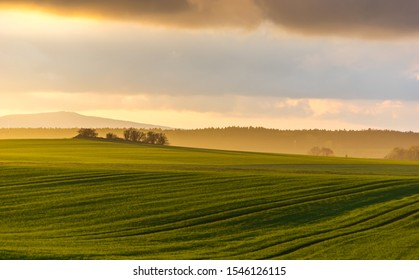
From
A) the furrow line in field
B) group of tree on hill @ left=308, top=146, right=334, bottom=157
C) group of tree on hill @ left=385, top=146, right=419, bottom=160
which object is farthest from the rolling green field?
group of tree on hill @ left=308, top=146, right=334, bottom=157

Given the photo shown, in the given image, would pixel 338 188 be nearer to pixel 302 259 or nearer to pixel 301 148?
pixel 302 259

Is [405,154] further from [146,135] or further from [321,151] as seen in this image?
[146,135]

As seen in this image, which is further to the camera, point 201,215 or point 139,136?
point 139,136

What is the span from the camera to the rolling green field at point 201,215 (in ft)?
97.5

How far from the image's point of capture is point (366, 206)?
40.5 m

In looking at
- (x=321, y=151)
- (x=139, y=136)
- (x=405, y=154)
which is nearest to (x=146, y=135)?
(x=139, y=136)

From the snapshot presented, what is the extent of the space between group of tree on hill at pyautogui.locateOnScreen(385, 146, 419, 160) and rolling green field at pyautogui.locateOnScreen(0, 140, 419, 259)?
80716mm

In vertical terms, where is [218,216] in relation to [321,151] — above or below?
below

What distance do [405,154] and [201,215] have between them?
101 meters

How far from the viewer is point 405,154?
13162 cm

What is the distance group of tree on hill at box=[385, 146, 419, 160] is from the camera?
425 feet

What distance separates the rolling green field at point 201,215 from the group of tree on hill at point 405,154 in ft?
265

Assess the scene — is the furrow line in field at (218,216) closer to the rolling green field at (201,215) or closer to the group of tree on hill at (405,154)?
the rolling green field at (201,215)

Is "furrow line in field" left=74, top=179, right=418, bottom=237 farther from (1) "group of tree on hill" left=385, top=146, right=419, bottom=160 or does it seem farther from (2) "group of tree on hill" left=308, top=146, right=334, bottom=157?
(2) "group of tree on hill" left=308, top=146, right=334, bottom=157
